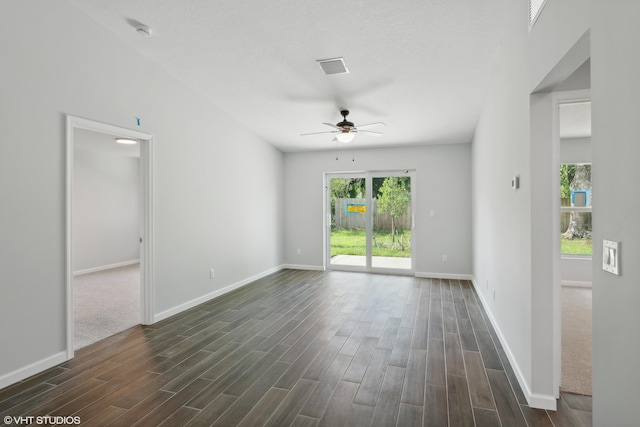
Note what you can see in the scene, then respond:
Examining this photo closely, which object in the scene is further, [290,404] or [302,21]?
[302,21]

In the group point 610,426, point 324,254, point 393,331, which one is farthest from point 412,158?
point 610,426

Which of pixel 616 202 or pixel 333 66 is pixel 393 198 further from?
pixel 616 202

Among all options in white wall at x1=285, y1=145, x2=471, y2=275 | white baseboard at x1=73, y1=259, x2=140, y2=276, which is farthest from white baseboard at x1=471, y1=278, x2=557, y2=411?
white baseboard at x1=73, y1=259, x2=140, y2=276

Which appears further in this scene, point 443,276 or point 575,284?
point 443,276

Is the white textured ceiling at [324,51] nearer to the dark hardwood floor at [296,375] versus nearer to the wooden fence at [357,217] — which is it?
the wooden fence at [357,217]

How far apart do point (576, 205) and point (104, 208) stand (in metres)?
9.28

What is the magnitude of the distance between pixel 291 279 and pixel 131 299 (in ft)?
8.52

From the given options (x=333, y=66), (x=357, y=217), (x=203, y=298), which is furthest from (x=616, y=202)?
(x=357, y=217)

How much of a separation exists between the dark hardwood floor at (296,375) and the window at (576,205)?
111 inches

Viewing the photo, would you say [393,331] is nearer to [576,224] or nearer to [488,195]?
[488,195]

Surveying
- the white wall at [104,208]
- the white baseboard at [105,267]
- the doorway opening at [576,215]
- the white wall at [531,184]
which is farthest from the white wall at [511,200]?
the white baseboard at [105,267]

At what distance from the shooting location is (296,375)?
104 inches

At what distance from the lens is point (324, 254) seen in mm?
7207

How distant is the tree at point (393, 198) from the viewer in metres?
6.71
